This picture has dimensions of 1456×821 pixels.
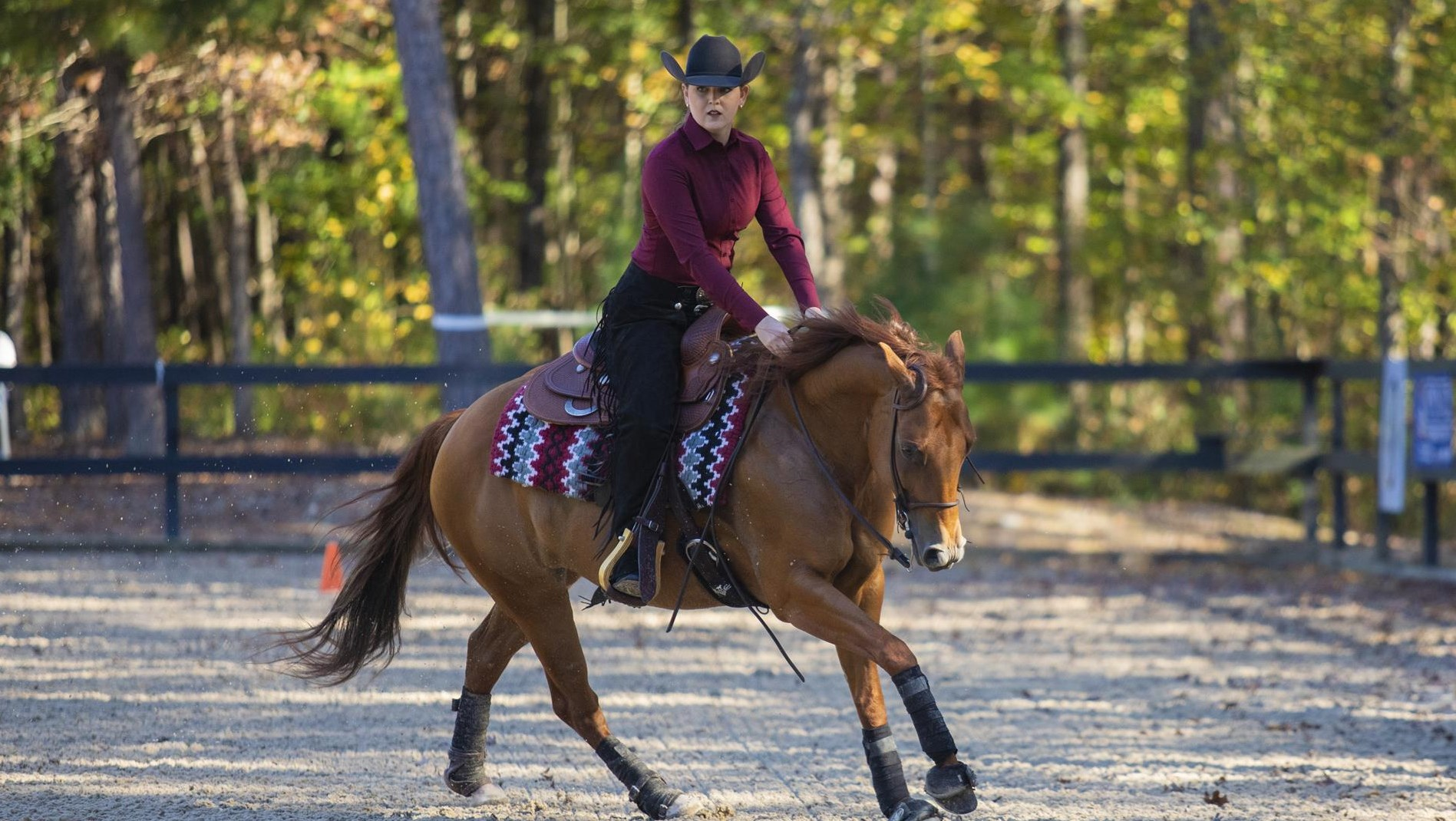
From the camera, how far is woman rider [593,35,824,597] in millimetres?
4602

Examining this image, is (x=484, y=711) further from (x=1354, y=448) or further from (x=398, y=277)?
(x=398, y=277)

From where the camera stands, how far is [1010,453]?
459 inches

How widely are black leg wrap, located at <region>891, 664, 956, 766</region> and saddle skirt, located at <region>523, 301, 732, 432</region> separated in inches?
44.5

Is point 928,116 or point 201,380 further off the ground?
point 928,116

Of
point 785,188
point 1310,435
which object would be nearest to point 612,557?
point 1310,435

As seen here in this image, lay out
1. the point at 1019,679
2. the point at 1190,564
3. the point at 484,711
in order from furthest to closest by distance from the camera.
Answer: the point at 1190,564 → the point at 1019,679 → the point at 484,711

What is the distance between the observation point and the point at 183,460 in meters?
11.0

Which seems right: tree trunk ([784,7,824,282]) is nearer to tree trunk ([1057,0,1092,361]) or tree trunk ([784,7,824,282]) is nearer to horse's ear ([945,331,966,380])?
tree trunk ([1057,0,1092,361])

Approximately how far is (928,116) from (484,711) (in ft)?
64.0

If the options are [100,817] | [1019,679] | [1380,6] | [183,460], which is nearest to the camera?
[100,817]

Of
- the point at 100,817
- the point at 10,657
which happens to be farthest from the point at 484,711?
the point at 10,657

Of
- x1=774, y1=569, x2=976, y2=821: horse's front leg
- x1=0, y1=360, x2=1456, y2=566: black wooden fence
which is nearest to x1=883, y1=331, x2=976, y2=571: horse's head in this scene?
x1=774, y1=569, x2=976, y2=821: horse's front leg

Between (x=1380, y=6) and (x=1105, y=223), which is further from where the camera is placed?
(x=1105, y=223)

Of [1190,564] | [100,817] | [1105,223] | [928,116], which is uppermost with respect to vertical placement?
[928,116]
